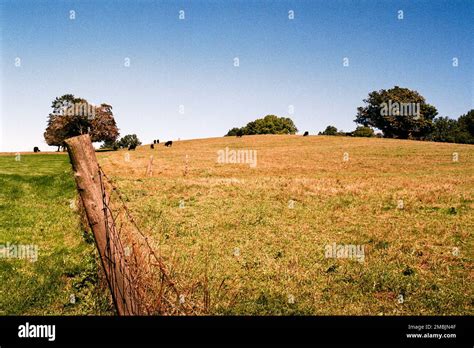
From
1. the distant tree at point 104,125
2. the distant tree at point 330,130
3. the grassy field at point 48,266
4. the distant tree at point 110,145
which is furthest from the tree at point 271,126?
the grassy field at point 48,266

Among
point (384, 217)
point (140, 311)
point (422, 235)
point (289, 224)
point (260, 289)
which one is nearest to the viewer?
point (140, 311)

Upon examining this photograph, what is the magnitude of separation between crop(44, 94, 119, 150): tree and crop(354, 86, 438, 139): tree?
245 feet

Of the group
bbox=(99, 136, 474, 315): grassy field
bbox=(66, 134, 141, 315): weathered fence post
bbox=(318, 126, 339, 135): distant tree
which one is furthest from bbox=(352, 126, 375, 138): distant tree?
bbox=(66, 134, 141, 315): weathered fence post

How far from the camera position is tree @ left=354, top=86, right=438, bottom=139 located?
103375mm

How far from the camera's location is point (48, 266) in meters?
7.59

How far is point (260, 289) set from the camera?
293 inches

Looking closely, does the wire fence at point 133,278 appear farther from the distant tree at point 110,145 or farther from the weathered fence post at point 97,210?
the distant tree at point 110,145

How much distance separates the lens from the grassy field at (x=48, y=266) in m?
6.09

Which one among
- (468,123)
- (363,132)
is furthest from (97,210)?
(468,123)

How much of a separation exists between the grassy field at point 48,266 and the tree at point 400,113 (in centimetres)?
10114
